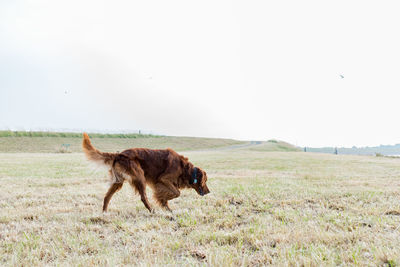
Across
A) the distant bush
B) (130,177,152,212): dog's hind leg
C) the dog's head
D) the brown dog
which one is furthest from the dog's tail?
the distant bush

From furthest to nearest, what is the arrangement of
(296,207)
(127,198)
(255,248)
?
(127,198)
(296,207)
(255,248)

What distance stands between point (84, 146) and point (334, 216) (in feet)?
13.6

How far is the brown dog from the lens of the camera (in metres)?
4.57

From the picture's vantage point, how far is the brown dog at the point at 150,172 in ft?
15.0

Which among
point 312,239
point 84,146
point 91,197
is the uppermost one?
point 84,146

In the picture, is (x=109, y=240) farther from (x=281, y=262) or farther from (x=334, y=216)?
(x=334, y=216)

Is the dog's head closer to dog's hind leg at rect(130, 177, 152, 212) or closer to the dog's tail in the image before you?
dog's hind leg at rect(130, 177, 152, 212)

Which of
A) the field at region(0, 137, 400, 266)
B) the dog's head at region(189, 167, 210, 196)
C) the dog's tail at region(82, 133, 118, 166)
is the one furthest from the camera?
the dog's head at region(189, 167, 210, 196)

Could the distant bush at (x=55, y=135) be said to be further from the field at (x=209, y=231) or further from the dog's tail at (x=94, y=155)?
the dog's tail at (x=94, y=155)

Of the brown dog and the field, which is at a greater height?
the brown dog

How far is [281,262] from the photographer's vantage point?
7.97 ft

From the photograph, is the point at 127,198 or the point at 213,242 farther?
the point at 127,198

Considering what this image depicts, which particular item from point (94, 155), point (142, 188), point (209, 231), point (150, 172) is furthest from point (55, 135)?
point (209, 231)

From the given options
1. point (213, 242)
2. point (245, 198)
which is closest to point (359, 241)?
point (213, 242)
